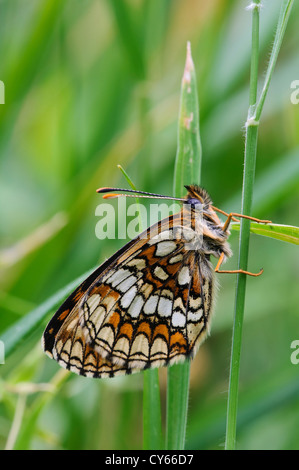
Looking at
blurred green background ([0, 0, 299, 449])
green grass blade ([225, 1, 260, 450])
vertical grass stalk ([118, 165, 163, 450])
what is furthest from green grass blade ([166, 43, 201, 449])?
blurred green background ([0, 0, 299, 449])

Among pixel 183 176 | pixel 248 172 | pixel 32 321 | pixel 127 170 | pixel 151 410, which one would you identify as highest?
pixel 127 170

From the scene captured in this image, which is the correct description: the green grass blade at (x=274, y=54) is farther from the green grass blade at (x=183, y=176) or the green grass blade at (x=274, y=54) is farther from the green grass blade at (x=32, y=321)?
the green grass blade at (x=32, y=321)

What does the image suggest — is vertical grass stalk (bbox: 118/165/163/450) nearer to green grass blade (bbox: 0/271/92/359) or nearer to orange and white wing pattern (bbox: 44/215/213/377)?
orange and white wing pattern (bbox: 44/215/213/377)

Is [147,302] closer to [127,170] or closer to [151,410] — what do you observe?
[151,410]

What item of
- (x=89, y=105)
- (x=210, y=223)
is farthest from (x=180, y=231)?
(x=89, y=105)

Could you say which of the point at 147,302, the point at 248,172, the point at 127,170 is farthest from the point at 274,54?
the point at 127,170

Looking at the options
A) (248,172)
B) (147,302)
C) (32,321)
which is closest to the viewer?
(248,172)
